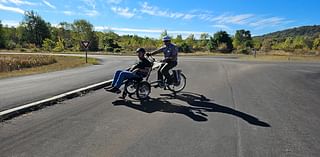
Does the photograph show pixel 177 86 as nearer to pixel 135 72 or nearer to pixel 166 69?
pixel 166 69

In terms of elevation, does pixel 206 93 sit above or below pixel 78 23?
below

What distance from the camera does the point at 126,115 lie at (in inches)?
260

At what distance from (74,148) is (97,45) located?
84.8 metres

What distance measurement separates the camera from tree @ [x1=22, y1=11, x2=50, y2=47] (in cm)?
10112

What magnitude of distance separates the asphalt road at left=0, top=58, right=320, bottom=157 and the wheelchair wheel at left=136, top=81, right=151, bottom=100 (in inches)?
10.2

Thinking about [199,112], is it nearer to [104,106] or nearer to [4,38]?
[104,106]

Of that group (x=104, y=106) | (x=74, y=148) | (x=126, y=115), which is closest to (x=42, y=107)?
(x=104, y=106)

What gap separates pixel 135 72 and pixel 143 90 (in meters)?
0.56

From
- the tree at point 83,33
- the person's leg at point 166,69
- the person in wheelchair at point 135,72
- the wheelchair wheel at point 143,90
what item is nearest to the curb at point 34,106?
the person in wheelchair at point 135,72

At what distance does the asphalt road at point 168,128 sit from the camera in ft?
14.6

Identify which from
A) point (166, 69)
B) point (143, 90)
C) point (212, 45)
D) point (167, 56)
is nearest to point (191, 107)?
Result: point (143, 90)

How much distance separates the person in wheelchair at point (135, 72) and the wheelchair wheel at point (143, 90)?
224 mm

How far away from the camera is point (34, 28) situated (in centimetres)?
10181

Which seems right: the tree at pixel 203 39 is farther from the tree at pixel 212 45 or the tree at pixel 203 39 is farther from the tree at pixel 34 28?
the tree at pixel 34 28
